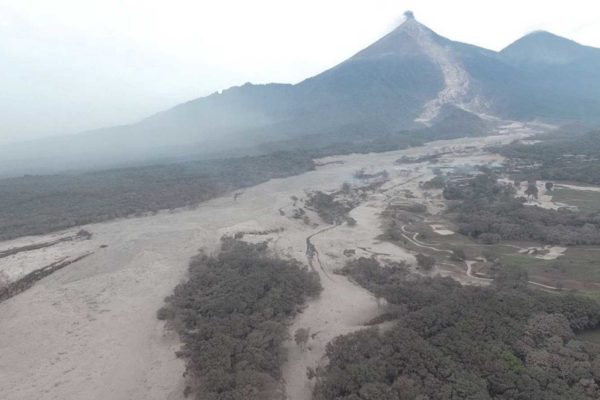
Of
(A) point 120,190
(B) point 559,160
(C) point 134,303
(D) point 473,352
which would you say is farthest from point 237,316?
(B) point 559,160

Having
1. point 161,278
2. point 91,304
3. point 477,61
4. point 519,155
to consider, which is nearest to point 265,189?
point 161,278

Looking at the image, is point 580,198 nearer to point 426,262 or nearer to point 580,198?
point 580,198

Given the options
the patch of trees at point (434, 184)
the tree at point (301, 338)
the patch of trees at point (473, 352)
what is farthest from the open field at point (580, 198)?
the tree at point (301, 338)

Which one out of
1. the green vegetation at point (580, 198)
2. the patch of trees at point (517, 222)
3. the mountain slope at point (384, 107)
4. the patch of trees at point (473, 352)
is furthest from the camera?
the mountain slope at point (384, 107)

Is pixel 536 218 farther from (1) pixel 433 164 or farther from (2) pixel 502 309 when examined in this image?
(1) pixel 433 164

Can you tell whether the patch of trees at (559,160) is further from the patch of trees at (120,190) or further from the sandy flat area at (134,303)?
the patch of trees at (120,190)
